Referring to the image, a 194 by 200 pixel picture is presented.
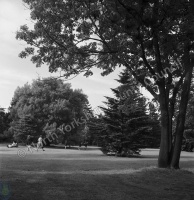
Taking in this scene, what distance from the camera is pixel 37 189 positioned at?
9164 mm

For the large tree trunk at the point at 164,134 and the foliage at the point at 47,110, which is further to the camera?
the foliage at the point at 47,110

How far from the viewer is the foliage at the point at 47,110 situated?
5450cm

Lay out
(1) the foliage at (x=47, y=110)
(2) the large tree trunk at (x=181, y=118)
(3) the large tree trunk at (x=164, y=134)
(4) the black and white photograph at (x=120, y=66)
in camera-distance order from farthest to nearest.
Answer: (1) the foliage at (x=47, y=110), (3) the large tree trunk at (x=164, y=134), (2) the large tree trunk at (x=181, y=118), (4) the black and white photograph at (x=120, y=66)

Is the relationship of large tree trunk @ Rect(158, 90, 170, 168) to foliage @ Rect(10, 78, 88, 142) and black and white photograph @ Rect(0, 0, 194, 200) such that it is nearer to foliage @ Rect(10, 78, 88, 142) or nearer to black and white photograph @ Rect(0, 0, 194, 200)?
black and white photograph @ Rect(0, 0, 194, 200)

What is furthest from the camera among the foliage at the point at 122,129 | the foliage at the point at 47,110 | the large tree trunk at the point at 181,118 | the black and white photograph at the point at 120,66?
the foliage at the point at 47,110

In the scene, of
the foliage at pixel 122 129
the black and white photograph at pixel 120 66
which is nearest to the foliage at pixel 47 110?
the foliage at pixel 122 129

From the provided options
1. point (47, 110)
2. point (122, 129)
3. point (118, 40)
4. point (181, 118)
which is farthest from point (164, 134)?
point (47, 110)

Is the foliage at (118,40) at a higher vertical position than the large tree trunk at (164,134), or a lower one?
higher

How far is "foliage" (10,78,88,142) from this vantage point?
54500 millimetres

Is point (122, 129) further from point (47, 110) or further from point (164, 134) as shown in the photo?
point (47, 110)

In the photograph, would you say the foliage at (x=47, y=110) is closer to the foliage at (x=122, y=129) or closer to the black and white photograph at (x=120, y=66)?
the foliage at (x=122, y=129)

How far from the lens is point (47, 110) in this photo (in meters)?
55.7

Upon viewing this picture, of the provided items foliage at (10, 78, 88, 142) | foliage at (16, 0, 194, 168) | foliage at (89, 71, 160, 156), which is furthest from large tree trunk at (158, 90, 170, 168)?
foliage at (10, 78, 88, 142)

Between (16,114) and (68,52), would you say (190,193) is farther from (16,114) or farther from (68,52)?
(16,114)
